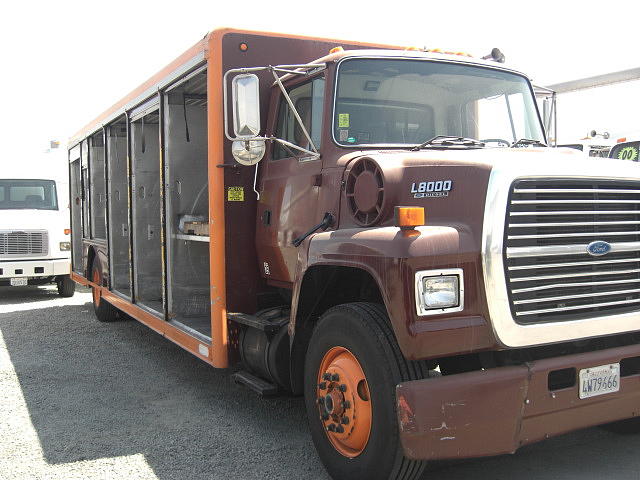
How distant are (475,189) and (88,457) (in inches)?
119

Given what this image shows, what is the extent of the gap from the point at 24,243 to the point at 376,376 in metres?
11.0

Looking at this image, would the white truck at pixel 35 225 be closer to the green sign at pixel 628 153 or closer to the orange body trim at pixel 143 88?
the orange body trim at pixel 143 88

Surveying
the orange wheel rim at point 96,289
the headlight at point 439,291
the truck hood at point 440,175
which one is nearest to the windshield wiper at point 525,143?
the truck hood at point 440,175

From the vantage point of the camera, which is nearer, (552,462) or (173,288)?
(552,462)

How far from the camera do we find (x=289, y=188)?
468 centimetres

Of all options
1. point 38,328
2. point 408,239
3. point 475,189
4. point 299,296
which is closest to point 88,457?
point 299,296

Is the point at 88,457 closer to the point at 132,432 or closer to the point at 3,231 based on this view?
the point at 132,432

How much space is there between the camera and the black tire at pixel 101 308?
9.57 metres

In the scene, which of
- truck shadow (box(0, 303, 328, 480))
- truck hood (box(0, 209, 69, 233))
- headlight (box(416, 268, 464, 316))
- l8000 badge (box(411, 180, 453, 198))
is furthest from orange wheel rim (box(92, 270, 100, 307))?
headlight (box(416, 268, 464, 316))

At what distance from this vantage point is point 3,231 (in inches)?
488

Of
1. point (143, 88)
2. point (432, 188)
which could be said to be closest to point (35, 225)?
point (143, 88)

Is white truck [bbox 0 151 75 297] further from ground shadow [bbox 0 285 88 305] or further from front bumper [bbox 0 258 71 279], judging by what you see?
ground shadow [bbox 0 285 88 305]

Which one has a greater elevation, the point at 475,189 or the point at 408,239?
the point at 475,189

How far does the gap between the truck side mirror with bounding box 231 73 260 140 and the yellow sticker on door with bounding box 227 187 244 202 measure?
93 cm
